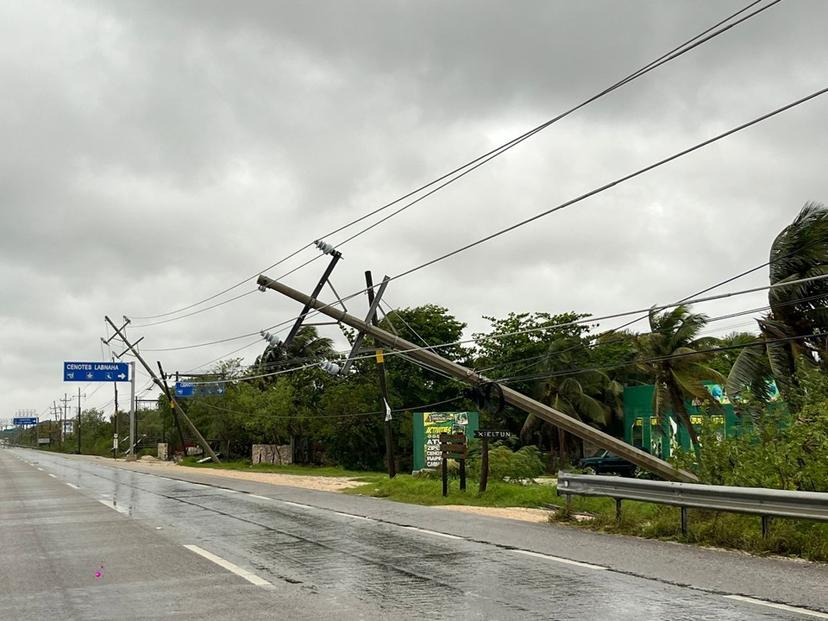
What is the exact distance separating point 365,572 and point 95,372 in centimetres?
5379

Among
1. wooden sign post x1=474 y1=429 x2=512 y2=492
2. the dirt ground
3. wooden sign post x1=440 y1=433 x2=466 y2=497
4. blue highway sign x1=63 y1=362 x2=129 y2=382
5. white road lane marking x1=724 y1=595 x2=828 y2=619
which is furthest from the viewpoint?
blue highway sign x1=63 y1=362 x2=129 y2=382

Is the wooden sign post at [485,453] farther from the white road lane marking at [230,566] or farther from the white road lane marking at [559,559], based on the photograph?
the white road lane marking at [230,566]

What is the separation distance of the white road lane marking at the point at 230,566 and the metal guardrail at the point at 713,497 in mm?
6590

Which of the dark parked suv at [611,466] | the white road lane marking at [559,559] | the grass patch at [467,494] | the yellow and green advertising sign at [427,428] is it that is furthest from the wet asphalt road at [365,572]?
the dark parked suv at [611,466]

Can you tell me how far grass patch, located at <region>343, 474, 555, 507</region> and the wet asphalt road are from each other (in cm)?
439

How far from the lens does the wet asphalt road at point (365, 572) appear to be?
24.6ft

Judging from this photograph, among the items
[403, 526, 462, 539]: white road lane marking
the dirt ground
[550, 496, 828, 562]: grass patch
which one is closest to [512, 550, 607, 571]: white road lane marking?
[403, 526, 462, 539]: white road lane marking

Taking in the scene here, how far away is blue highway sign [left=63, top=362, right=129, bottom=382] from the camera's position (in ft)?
188

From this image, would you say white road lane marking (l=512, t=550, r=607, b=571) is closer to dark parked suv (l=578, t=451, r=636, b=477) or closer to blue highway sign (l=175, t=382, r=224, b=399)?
dark parked suv (l=578, t=451, r=636, b=477)

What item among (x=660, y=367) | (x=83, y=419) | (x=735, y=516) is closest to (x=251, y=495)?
(x=735, y=516)

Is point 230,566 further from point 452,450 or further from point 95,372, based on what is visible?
point 95,372

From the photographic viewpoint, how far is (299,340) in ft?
209

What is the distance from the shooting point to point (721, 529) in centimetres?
1180

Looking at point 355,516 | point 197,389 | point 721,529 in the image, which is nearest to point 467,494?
point 355,516
